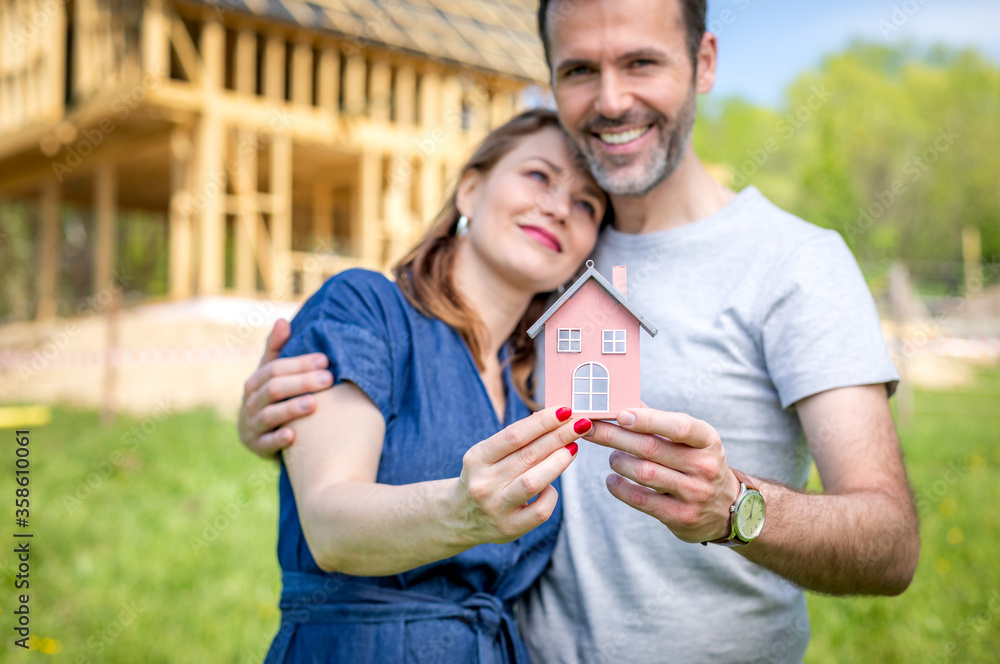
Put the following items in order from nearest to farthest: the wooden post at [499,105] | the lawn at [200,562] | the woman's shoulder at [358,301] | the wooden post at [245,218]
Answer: the woman's shoulder at [358,301]
the lawn at [200,562]
the wooden post at [245,218]
the wooden post at [499,105]

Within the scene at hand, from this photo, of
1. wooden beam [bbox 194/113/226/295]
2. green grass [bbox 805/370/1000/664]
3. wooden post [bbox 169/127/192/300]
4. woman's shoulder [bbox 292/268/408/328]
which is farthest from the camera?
wooden post [bbox 169/127/192/300]

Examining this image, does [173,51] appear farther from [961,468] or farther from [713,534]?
[713,534]

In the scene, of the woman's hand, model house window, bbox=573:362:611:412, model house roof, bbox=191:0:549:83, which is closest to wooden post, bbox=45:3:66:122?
model house roof, bbox=191:0:549:83

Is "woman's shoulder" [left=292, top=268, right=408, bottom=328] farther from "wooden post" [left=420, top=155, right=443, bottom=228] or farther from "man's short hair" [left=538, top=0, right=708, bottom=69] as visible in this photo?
"wooden post" [left=420, top=155, right=443, bottom=228]

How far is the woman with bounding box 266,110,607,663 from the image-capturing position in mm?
1854

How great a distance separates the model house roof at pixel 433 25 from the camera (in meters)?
15.7

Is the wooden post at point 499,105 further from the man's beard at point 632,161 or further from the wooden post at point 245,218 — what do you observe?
the man's beard at point 632,161

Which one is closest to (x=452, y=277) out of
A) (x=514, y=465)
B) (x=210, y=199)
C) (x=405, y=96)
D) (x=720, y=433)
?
(x=720, y=433)

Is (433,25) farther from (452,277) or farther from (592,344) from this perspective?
(592,344)

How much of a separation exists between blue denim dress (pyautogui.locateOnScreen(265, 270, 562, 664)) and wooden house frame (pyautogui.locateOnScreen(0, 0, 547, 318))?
12.6 metres

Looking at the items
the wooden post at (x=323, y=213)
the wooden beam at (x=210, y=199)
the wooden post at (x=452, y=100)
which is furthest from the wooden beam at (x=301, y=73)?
the wooden post at (x=323, y=213)

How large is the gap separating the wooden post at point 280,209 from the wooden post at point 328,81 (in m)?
1.26

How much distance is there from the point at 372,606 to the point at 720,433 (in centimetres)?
135

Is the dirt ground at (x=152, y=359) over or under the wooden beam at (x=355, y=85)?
under
